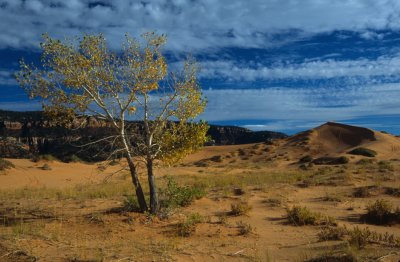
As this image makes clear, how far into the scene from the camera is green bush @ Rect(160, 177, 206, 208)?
13.7 metres

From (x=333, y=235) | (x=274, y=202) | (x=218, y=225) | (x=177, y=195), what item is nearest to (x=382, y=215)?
(x=333, y=235)

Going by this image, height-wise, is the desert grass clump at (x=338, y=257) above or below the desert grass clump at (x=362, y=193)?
above

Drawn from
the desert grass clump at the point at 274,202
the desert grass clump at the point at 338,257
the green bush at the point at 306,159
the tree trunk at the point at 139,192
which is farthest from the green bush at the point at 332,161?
the desert grass clump at the point at 338,257

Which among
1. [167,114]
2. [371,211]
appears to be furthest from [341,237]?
[167,114]

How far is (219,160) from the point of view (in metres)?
52.7

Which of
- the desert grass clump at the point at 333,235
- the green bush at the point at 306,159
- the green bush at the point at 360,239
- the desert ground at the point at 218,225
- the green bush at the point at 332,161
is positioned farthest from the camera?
the green bush at the point at 306,159

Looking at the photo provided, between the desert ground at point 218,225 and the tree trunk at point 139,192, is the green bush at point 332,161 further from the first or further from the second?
the tree trunk at point 139,192

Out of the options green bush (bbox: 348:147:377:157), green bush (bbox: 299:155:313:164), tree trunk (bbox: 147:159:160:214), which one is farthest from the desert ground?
green bush (bbox: 299:155:313:164)

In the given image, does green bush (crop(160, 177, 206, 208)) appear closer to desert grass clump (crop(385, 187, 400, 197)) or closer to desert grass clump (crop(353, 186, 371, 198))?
desert grass clump (crop(353, 186, 371, 198))

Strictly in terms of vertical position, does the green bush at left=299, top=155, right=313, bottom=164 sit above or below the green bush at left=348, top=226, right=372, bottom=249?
below

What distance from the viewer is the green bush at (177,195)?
13723mm

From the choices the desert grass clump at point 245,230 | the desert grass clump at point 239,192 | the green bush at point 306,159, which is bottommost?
the green bush at point 306,159

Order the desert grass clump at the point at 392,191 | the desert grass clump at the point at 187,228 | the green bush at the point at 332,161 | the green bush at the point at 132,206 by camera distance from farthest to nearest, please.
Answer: the green bush at the point at 332,161
the desert grass clump at the point at 392,191
the green bush at the point at 132,206
the desert grass clump at the point at 187,228

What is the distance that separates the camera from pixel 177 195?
45.7 ft
